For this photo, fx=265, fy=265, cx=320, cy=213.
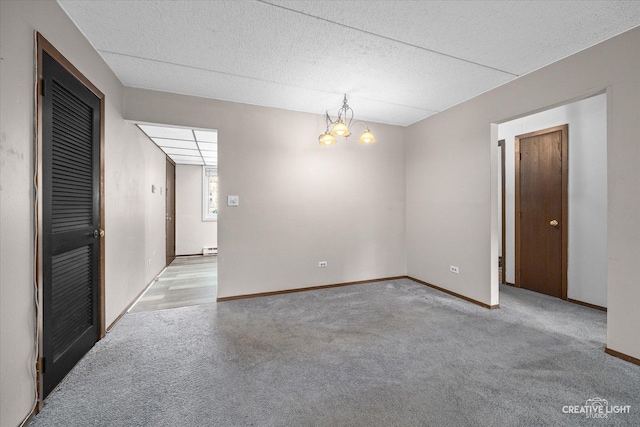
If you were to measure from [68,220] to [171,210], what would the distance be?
4.90m

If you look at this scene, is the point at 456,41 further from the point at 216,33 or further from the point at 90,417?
the point at 90,417

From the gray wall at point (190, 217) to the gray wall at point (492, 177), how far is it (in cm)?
531

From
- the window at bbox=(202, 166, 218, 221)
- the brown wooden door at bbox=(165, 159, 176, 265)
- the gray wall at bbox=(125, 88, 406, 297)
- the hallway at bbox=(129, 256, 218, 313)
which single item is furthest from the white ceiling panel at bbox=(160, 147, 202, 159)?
the hallway at bbox=(129, 256, 218, 313)

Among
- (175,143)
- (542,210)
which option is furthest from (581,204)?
(175,143)

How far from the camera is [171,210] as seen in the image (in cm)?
660

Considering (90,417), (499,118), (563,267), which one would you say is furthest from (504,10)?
(90,417)

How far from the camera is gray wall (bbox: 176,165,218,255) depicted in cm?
709

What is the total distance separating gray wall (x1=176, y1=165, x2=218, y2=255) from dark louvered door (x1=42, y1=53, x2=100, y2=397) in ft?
15.4

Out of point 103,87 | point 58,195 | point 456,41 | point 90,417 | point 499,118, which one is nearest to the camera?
point 90,417

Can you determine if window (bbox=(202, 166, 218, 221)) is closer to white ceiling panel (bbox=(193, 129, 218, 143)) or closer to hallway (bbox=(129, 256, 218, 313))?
hallway (bbox=(129, 256, 218, 313))

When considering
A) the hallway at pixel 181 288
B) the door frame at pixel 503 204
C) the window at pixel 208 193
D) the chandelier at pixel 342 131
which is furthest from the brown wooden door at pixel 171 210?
the door frame at pixel 503 204

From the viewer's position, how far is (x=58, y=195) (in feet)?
6.30

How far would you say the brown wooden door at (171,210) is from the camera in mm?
6000

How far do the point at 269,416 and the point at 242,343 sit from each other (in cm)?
99
